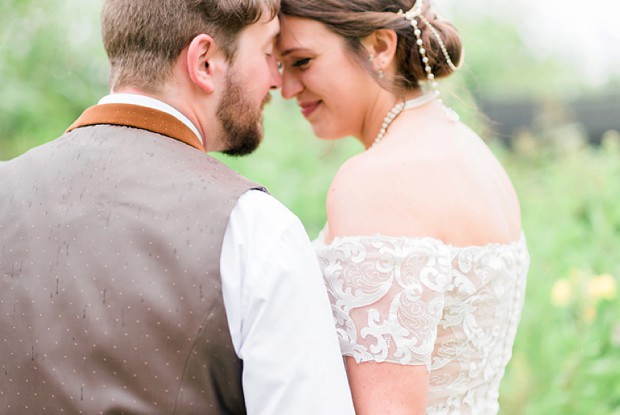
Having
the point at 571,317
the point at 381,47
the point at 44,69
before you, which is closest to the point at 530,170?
the point at 571,317

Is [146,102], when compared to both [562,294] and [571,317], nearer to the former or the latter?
[562,294]

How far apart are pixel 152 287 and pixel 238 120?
0.58 metres

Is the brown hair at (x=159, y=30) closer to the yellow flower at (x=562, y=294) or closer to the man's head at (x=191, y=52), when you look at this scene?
the man's head at (x=191, y=52)

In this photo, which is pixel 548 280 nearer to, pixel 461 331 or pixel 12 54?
pixel 461 331

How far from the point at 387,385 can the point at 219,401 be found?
1.47 feet

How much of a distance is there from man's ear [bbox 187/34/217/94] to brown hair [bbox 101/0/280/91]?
2 cm

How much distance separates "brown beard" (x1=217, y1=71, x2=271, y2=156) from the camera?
200cm

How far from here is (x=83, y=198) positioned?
5.69ft

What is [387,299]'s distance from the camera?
6.36 feet

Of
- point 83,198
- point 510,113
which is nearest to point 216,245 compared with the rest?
point 83,198

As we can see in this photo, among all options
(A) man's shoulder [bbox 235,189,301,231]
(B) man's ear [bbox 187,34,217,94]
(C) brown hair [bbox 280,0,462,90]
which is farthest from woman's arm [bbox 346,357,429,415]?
(C) brown hair [bbox 280,0,462,90]

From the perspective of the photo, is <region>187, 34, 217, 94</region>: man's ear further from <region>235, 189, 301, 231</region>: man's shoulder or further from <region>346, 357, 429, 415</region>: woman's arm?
<region>346, 357, 429, 415</region>: woman's arm

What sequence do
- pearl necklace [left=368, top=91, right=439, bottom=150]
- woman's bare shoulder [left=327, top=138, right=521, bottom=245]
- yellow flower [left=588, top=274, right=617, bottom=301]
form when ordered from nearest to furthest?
woman's bare shoulder [left=327, top=138, right=521, bottom=245]
pearl necklace [left=368, top=91, right=439, bottom=150]
yellow flower [left=588, top=274, right=617, bottom=301]

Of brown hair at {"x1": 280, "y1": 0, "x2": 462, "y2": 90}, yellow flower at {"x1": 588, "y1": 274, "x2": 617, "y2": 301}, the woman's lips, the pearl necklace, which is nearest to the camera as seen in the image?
brown hair at {"x1": 280, "y1": 0, "x2": 462, "y2": 90}
